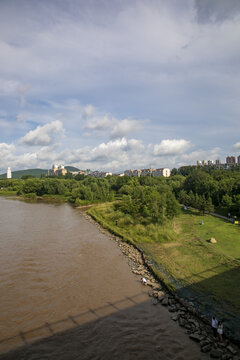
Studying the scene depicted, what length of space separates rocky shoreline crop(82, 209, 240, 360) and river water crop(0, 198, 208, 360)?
40 centimetres

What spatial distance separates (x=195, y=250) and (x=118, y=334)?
1304cm

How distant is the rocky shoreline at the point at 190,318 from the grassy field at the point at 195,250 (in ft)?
3.98

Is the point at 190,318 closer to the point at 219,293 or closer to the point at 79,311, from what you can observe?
the point at 219,293

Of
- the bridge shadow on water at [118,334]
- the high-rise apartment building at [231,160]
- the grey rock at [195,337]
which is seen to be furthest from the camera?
the high-rise apartment building at [231,160]

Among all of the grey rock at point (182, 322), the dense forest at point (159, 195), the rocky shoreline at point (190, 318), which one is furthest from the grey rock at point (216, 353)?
the dense forest at point (159, 195)

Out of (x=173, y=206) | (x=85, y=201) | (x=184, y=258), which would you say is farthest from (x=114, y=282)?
(x=85, y=201)

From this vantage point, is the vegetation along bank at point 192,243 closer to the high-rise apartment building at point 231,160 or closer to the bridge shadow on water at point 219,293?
the bridge shadow on water at point 219,293

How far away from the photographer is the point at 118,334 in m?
10.5

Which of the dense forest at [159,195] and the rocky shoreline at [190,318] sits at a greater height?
the dense forest at [159,195]

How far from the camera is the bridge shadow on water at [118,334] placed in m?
9.37

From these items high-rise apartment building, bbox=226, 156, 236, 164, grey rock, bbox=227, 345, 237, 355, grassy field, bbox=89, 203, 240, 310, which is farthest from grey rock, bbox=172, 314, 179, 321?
high-rise apartment building, bbox=226, 156, 236, 164

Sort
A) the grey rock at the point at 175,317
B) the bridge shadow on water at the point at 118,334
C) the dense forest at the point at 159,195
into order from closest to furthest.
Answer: the bridge shadow on water at the point at 118,334, the grey rock at the point at 175,317, the dense forest at the point at 159,195

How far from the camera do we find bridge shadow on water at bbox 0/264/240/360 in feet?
30.7

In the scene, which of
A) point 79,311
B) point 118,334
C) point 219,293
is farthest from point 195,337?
point 79,311
